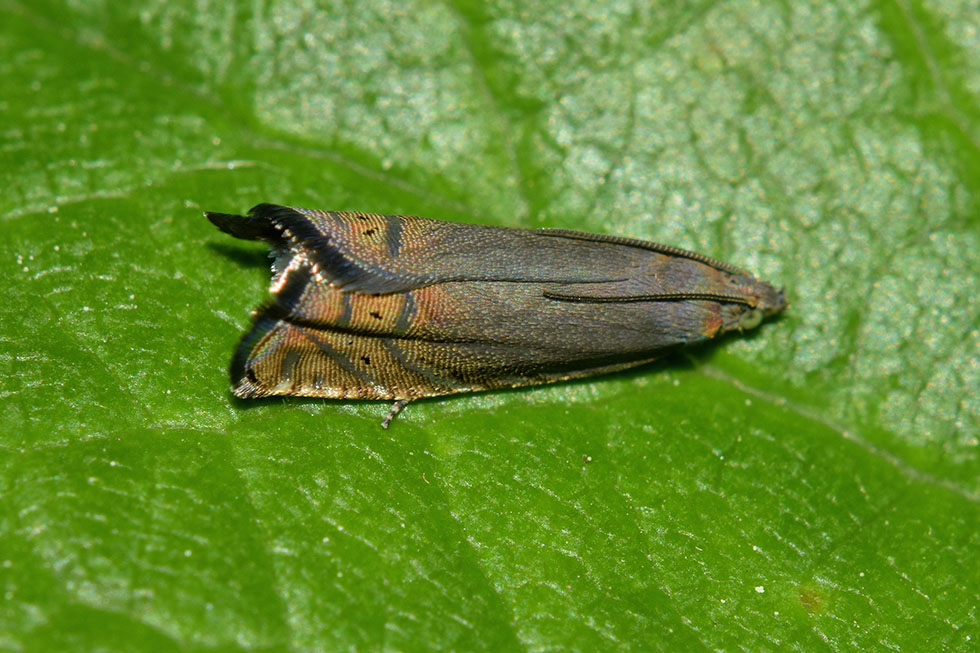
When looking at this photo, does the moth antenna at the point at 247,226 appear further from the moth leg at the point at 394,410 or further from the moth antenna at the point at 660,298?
the moth antenna at the point at 660,298

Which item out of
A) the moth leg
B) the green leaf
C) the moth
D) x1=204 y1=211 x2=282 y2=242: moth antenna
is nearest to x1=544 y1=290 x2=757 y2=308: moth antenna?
the moth

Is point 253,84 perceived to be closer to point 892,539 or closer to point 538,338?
point 538,338

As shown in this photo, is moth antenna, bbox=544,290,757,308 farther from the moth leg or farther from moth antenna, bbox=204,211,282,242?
moth antenna, bbox=204,211,282,242

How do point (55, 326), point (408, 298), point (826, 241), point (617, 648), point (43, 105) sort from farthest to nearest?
1. point (826, 241)
2. point (43, 105)
3. point (408, 298)
4. point (55, 326)
5. point (617, 648)

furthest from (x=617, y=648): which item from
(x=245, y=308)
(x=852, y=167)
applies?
(x=852, y=167)

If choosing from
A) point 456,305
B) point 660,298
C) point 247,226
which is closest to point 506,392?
point 456,305

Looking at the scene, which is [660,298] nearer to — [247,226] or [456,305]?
[456,305]
